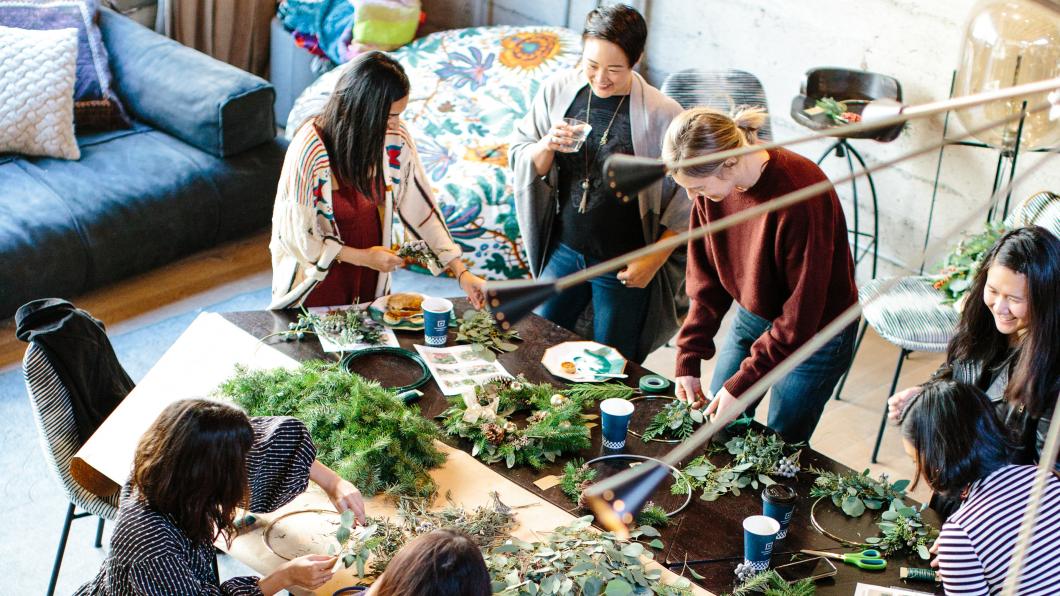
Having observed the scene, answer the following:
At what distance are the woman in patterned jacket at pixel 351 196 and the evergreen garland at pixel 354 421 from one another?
19.0 inches

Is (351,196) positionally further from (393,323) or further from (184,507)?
(184,507)

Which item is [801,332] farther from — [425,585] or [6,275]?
[6,275]

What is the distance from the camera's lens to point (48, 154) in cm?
467

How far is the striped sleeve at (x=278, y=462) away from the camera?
2188mm

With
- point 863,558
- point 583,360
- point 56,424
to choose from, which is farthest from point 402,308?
point 863,558

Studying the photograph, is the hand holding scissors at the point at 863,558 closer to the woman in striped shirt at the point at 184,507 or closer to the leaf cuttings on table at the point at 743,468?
the leaf cuttings on table at the point at 743,468

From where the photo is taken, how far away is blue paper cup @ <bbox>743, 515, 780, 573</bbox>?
209 cm

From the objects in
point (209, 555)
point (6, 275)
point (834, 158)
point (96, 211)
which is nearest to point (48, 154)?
point (96, 211)

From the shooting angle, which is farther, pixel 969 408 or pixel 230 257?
pixel 230 257

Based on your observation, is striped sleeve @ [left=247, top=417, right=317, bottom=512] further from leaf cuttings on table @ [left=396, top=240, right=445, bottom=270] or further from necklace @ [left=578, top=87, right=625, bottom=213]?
necklace @ [left=578, top=87, right=625, bottom=213]

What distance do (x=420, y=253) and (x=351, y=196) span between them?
11.7 inches

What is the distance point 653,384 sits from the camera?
2803 millimetres

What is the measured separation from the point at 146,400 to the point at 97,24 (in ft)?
10.7

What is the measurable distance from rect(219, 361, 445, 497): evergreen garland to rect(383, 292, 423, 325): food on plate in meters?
0.41
